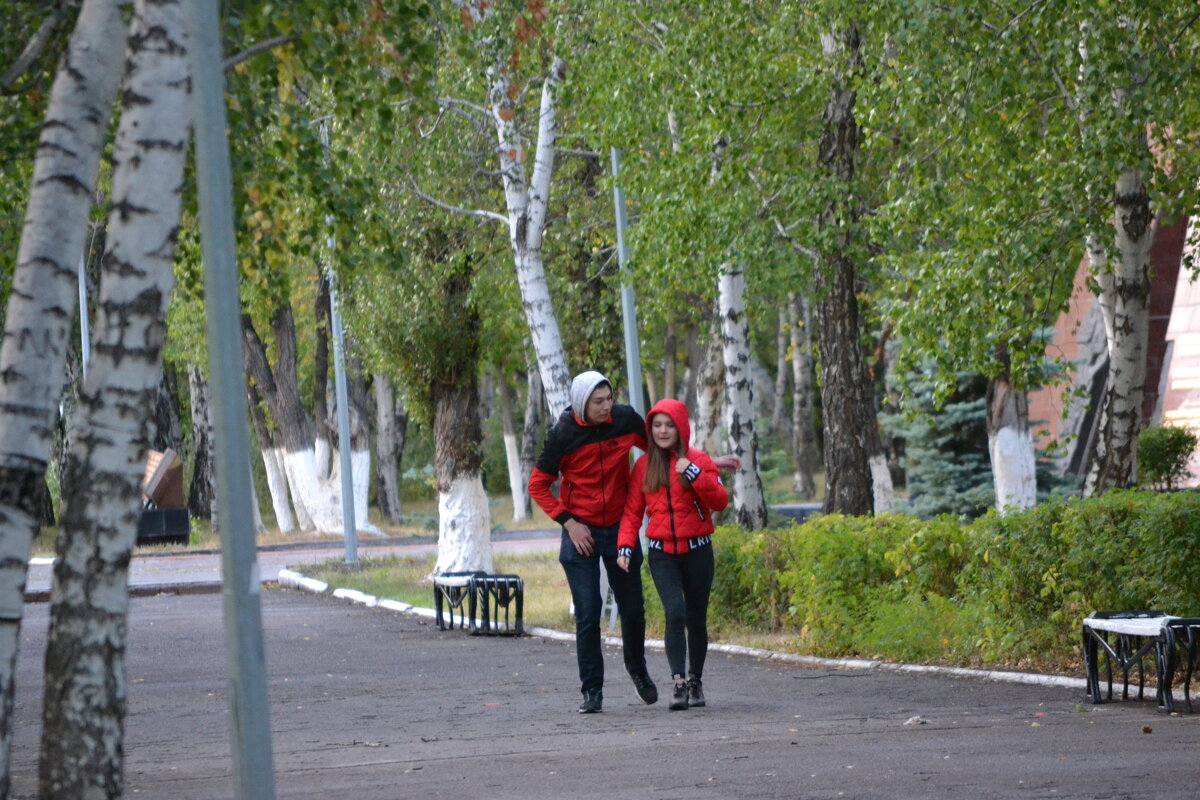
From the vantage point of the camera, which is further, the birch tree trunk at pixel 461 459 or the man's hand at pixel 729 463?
the birch tree trunk at pixel 461 459

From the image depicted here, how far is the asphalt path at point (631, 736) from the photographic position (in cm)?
698

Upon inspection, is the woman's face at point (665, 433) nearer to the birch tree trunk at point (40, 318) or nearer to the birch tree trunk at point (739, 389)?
the birch tree trunk at point (40, 318)

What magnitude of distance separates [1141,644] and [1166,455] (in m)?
19.5

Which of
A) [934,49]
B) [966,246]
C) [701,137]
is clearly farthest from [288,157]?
[701,137]

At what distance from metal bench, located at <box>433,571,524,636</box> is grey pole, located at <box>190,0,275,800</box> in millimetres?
11634

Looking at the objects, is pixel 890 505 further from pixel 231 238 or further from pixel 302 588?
pixel 231 238

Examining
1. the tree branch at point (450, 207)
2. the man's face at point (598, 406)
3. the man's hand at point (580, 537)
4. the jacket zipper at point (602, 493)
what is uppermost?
the tree branch at point (450, 207)

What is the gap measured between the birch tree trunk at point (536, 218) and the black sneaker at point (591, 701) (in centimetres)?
814

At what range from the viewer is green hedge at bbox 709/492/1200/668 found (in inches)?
414

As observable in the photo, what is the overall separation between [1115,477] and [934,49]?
17.6 ft

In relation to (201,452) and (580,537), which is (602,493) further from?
(201,452)

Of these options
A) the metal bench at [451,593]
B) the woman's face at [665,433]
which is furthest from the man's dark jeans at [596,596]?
the metal bench at [451,593]

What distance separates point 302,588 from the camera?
25.8 meters

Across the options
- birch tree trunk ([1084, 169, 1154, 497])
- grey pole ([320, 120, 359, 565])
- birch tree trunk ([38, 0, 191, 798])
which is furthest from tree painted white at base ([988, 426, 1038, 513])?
birch tree trunk ([38, 0, 191, 798])
